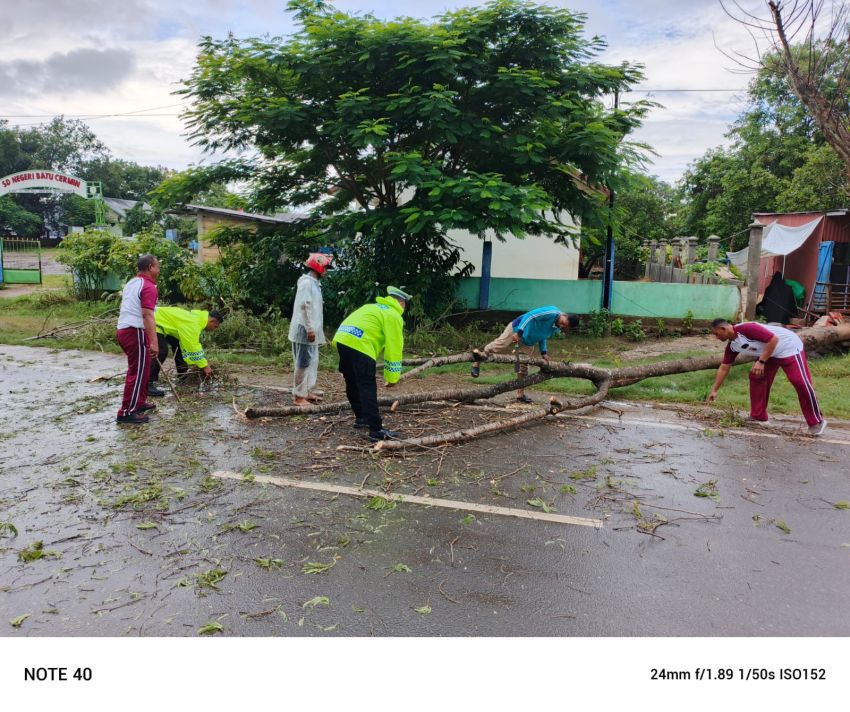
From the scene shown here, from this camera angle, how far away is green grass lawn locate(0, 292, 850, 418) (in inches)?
335

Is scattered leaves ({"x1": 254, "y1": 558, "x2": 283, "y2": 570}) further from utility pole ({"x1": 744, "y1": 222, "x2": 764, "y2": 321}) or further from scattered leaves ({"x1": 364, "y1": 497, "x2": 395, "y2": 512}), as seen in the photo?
utility pole ({"x1": 744, "y1": 222, "x2": 764, "y2": 321})

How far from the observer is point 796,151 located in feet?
84.3

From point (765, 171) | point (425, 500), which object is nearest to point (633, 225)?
point (765, 171)

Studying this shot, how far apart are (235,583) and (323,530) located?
2.76ft

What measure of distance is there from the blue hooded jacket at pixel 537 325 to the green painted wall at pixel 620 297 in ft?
19.5

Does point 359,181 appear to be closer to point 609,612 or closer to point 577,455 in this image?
point 577,455

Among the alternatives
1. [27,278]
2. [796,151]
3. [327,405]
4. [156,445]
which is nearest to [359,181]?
[327,405]

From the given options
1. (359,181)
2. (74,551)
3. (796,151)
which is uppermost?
(796,151)

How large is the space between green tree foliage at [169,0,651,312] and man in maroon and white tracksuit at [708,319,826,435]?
13.7 feet

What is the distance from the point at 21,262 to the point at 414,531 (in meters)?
30.7

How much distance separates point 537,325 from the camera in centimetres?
836

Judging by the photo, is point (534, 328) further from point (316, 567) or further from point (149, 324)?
point (316, 567)

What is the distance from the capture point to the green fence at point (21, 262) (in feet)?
76.6

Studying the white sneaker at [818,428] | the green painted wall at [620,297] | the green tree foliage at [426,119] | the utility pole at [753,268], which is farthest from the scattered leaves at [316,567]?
the utility pole at [753,268]
